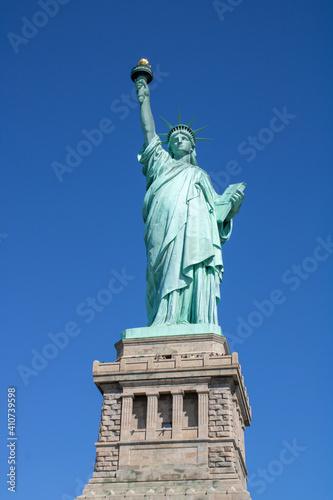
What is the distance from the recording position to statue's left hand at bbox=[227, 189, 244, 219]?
28.4m

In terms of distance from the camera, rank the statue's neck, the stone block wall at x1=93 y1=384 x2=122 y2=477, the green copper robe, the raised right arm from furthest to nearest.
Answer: the statue's neck → the raised right arm → the green copper robe → the stone block wall at x1=93 y1=384 x2=122 y2=477

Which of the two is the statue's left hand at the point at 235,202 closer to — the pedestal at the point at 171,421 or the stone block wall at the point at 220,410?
the pedestal at the point at 171,421

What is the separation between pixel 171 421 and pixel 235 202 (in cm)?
993

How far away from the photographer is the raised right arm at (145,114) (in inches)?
1141

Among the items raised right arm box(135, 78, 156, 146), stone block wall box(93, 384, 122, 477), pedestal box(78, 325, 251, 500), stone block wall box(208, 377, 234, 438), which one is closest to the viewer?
pedestal box(78, 325, 251, 500)

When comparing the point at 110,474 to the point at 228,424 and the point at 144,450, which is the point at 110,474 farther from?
the point at 228,424

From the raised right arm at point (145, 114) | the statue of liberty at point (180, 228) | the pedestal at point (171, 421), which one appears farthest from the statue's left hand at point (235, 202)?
the pedestal at point (171, 421)

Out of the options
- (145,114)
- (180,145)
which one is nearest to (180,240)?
(180,145)

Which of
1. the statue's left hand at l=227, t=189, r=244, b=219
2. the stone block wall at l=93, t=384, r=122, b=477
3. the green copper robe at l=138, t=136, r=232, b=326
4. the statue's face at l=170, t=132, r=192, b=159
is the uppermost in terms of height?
the statue's face at l=170, t=132, r=192, b=159

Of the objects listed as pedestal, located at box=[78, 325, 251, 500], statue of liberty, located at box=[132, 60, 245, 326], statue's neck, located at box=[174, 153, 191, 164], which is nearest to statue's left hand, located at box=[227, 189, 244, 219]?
statue of liberty, located at box=[132, 60, 245, 326]

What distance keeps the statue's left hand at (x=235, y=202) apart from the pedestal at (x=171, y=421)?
639cm

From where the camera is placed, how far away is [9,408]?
23.3m

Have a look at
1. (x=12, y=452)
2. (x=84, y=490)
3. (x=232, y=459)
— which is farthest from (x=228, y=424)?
(x=12, y=452)

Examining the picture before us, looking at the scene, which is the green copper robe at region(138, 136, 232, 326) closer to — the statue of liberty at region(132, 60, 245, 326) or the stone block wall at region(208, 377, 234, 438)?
the statue of liberty at region(132, 60, 245, 326)
